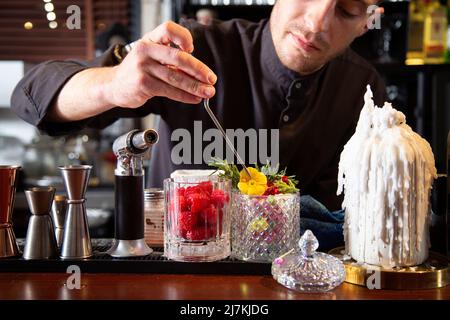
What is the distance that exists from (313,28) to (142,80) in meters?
0.63

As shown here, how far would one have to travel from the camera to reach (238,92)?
1987mm

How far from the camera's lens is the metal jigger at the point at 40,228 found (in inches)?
48.4

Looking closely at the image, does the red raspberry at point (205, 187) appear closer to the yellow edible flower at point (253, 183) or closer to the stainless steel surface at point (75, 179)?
the yellow edible flower at point (253, 183)

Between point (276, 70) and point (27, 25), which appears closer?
point (276, 70)

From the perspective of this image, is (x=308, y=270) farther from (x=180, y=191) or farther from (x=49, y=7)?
(x=49, y=7)

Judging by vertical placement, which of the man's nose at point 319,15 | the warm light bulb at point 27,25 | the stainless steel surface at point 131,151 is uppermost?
the warm light bulb at point 27,25

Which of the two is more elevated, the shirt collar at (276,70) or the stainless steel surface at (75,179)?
the shirt collar at (276,70)

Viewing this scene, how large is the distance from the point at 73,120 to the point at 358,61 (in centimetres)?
105

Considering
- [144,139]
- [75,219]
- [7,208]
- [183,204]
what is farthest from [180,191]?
[7,208]

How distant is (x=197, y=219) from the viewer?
119 cm

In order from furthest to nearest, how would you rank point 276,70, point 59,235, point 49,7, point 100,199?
point 49,7 → point 100,199 → point 276,70 → point 59,235

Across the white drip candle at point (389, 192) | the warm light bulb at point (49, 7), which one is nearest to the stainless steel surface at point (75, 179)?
the white drip candle at point (389, 192)

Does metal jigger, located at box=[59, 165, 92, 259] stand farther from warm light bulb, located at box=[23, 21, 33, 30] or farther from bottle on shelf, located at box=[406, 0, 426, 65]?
warm light bulb, located at box=[23, 21, 33, 30]

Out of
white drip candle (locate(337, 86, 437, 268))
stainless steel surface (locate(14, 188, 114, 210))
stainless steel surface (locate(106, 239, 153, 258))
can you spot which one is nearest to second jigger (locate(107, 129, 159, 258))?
stainless steel surface (locate(106, 239, 153, 258))
